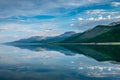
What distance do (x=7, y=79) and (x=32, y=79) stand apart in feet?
8.80

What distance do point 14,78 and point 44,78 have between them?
327cm

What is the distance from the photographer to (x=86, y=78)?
97.3 ft

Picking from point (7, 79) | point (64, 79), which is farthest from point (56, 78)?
point (7, 79)

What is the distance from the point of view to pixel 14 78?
30.3 m

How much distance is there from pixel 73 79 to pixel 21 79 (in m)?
5.49

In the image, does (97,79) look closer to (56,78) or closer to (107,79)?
(107,79)

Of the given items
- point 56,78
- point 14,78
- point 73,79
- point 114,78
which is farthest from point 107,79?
point 14,78

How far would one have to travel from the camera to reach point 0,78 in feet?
98.3

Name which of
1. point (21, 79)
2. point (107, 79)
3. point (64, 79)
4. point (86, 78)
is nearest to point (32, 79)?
point (21, 79)

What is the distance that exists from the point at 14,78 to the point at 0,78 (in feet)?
4.90

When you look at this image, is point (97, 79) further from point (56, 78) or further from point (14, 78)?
point (14, 78)

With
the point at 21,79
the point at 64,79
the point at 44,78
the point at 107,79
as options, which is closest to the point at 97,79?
the point at 107,79

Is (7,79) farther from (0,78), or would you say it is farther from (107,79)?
(107,79)

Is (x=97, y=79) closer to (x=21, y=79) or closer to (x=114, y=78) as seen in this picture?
(x=114, y=78)
